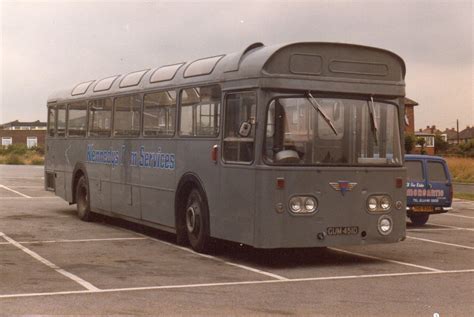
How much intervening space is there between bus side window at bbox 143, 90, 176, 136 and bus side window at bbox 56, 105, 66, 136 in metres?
5.37

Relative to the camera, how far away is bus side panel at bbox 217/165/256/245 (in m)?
11.9

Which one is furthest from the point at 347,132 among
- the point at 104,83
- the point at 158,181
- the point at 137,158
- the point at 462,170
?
the point at 462,170

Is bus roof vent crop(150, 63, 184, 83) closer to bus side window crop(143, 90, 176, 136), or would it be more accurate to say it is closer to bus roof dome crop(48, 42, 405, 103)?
bus side window crop(143, 90, 176, 136)

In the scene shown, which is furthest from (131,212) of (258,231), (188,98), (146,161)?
(258,231)

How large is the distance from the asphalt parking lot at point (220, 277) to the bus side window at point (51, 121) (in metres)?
4.64

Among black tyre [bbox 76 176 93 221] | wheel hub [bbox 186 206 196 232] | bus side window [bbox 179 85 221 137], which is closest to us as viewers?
bus side window [bbox 179 85 221 137]

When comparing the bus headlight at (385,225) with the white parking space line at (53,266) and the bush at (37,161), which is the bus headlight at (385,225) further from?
the bush at (37,161)

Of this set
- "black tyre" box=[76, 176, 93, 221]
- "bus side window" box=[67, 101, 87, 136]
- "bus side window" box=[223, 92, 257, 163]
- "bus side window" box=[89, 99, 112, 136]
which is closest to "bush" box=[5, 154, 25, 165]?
"bus side window" box=[67, 101, 87, 136]

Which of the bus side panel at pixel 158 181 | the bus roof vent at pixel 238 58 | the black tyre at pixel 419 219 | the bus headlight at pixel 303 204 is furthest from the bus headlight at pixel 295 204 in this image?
the black tyre at pixel 419 219

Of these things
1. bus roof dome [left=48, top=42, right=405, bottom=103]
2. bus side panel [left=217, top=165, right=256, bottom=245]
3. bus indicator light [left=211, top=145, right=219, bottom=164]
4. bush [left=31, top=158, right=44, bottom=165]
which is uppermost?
bus roof dome [left=48, top=42, right=405, bottom=103]

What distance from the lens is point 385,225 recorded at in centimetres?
1247

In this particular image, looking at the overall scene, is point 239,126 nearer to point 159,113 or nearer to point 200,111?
point 200,111

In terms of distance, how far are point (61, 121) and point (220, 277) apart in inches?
437

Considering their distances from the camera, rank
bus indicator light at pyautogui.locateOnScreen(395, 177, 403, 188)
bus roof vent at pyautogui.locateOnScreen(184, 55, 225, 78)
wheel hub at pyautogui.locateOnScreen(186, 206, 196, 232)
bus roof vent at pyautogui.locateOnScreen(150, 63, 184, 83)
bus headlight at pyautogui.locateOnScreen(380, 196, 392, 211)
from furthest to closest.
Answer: bus roof vent at pyautogui.locateOnScreen(150, 63, 184, 83) < wheel hub at pyautogui.locateOnScreen(186, 206, 196, 232) < bus roof vent at pyautogui.locateOnScreen(184, 55, 225, 78) < bus indicator light at pyautogui.locateOnScreen(395, 177, 403, 188) < bus headlight at pyautogui.locateOnScreen(380, 196, 392, 211)
